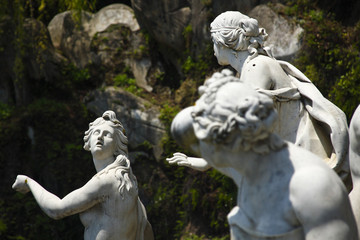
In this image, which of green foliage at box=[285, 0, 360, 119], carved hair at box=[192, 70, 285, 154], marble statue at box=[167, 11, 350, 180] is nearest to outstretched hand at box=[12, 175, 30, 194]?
marble statue at box=[167, 11, 350, 180]

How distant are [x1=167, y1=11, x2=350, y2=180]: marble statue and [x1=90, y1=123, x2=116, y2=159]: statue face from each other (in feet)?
1.63

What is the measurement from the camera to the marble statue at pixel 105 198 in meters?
4.36

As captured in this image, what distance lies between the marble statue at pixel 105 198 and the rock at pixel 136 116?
241 inches

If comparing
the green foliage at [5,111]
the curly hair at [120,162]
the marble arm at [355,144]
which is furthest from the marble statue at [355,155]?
the green foliage at [5,111]

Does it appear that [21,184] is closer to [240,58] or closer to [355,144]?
[240,58]

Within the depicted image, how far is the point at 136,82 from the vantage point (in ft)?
38.5

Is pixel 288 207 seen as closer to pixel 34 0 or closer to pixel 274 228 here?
pixel 274 228

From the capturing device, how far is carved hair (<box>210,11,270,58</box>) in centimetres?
445

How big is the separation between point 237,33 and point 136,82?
24.2ft

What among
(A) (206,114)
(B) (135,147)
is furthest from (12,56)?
(A) (206,114)

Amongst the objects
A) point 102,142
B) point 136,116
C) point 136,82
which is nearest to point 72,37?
point 136,82

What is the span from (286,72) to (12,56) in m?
8.04

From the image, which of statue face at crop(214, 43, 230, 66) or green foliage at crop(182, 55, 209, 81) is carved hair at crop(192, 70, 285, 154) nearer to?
statue face at crop(214, 43, 230, 66)

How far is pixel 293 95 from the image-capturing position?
434 cm
